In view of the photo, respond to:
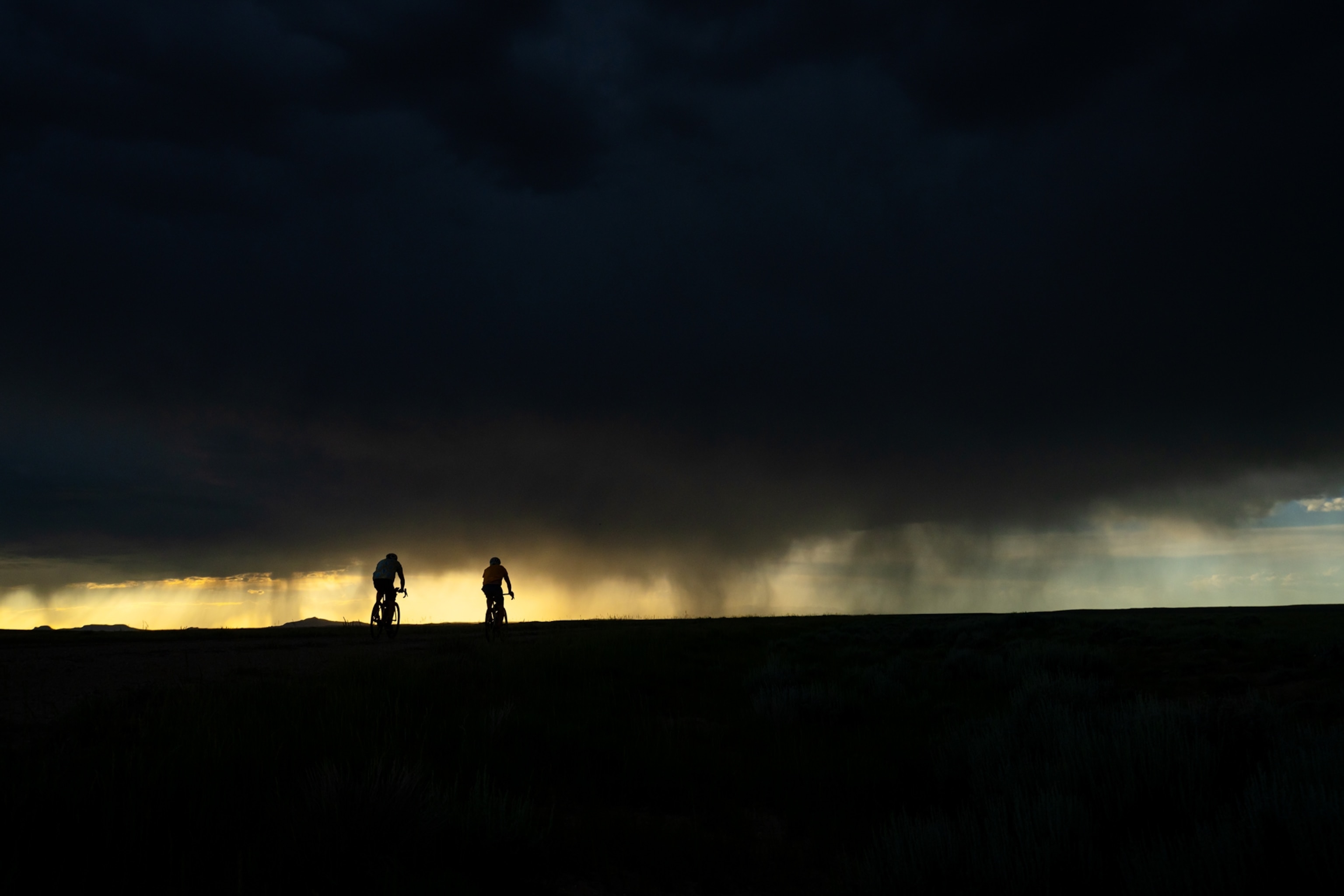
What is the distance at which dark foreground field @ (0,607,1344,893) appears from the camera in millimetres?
4238

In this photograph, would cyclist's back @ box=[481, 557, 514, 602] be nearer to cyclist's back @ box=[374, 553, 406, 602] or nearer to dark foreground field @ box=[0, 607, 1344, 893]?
cyclist's back @ box=[374, 553, 406, 602]

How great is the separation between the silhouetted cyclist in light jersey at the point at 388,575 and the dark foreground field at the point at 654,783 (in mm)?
10871

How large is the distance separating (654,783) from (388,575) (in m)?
19.2

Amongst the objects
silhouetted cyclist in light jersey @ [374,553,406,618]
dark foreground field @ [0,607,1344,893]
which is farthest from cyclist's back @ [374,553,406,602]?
dark foreground field @ [0,607,1344,893]

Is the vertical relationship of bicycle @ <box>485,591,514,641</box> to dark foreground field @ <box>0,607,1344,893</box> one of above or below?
above

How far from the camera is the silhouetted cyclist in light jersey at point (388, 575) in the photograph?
23.6 metres

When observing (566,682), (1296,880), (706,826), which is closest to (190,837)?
(706,826)

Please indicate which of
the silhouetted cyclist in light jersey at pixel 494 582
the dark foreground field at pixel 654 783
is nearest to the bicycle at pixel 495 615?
the silhouetted cyclist in light jersey at pixel 494 582

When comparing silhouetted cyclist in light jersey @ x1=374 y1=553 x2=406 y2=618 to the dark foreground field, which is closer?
the dark foreground field

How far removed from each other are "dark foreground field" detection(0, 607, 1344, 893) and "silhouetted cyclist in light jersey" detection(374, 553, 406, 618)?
1087 cm

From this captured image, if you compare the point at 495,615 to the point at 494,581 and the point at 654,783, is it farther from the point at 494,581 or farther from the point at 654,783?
the point at 654,783

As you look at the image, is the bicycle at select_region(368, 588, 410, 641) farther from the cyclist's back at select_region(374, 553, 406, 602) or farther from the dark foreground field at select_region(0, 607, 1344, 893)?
the dark foreground field at select_region(0, 607, 1344, 893)

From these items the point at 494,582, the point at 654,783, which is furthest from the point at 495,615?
the point at 654,783

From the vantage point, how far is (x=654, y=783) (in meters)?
6.85
